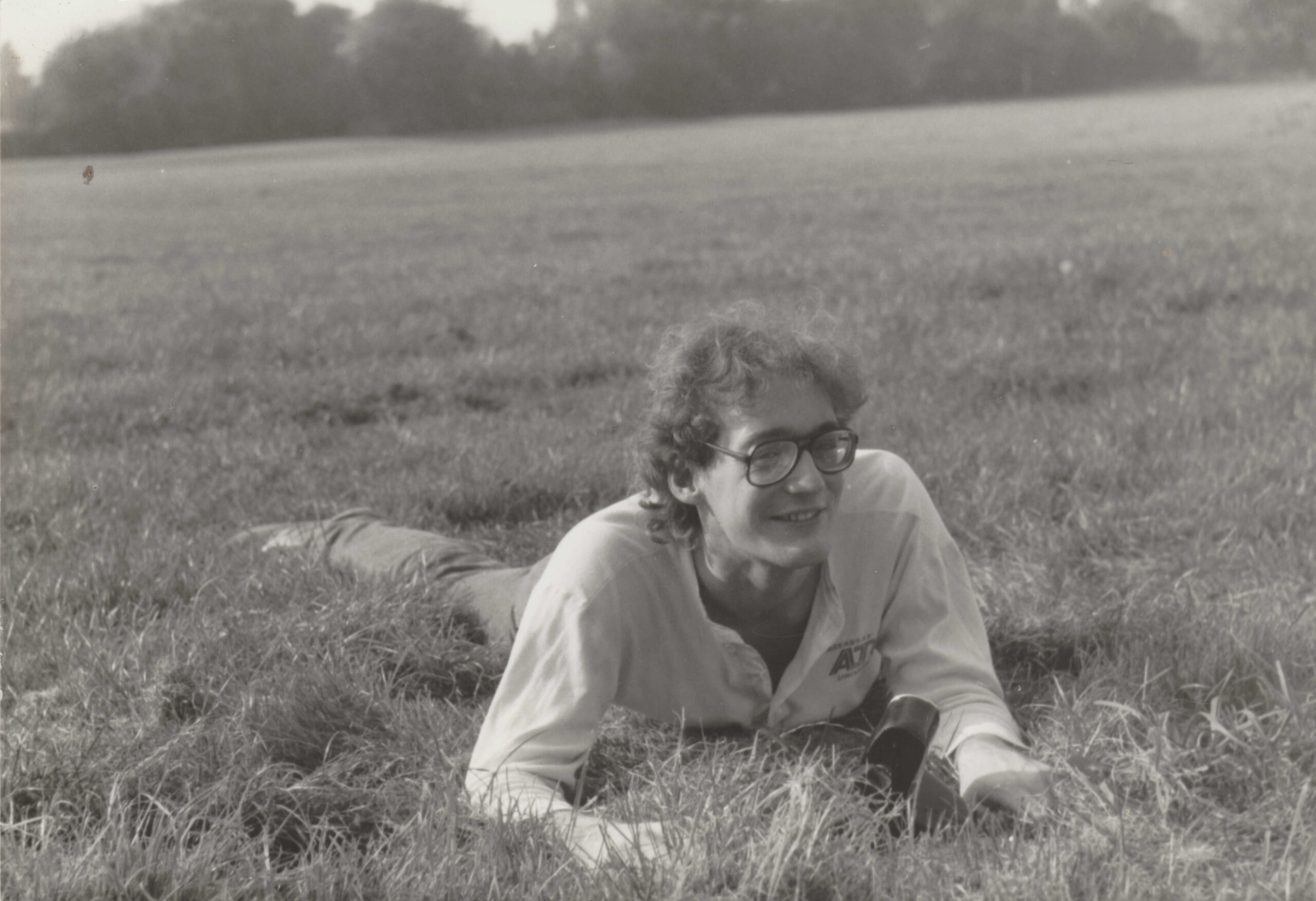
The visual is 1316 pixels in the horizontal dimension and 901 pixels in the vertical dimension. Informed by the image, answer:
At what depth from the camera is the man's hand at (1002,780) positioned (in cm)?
295

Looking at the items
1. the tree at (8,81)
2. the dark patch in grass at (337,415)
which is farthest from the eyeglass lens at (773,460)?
the dark patch in grass at (337,415)

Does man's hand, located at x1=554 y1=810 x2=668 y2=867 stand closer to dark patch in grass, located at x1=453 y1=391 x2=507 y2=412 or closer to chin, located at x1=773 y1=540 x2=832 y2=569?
chin, located at x1=773 y1=540 x2=832 y2=569

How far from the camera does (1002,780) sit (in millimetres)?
3002

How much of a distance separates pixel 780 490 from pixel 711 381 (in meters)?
0.33

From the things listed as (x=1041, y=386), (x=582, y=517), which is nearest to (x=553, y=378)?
(x=582, y=517)

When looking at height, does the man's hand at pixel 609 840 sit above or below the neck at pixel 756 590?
below

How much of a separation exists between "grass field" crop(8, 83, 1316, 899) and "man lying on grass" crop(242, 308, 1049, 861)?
0.48 ft

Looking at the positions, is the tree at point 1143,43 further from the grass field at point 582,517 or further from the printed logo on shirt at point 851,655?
the printed logo on shirt at point 851,655

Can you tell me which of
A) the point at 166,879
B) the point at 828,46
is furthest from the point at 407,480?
the point at 828,46

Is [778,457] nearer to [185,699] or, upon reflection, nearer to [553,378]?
[185,699]

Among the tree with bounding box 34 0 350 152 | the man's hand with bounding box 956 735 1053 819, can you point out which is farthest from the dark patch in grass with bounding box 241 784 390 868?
the tree with bounding box 34 0 350 152

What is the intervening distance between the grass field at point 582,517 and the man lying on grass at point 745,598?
146mm

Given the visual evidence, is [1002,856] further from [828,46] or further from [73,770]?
[828,46]

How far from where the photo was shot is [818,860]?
2.63 metres
